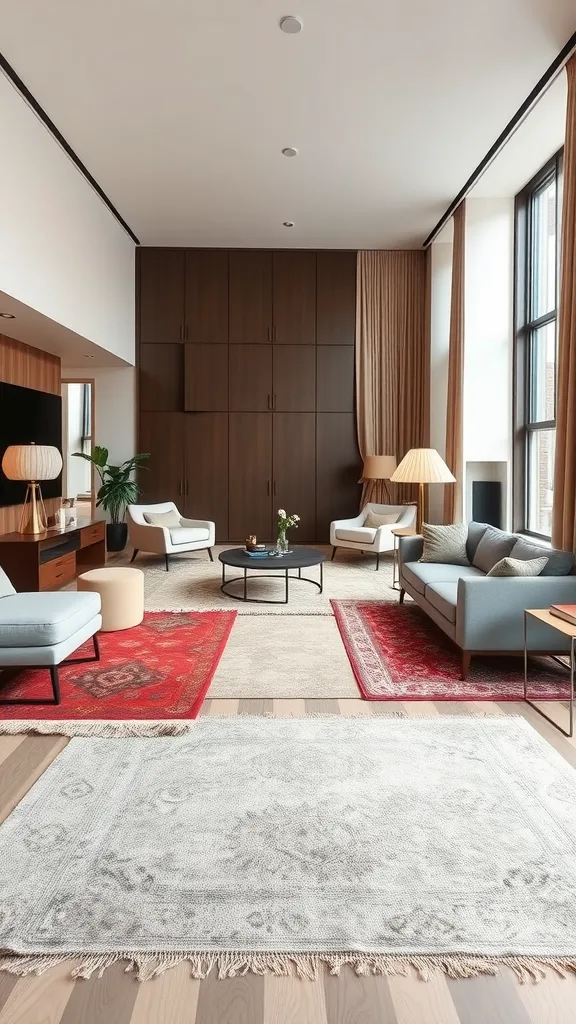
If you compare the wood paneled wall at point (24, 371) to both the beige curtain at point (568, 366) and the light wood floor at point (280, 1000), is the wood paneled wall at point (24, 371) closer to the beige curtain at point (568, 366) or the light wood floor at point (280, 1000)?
the beige curtain at point (568, 366)

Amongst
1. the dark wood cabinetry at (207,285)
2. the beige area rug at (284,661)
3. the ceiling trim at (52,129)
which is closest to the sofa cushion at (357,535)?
the beige area rug at (284,661)

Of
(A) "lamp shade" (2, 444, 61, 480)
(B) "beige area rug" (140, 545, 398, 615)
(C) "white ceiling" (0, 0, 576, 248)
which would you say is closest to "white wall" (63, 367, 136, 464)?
(B) "beige area rug" (140, 545, 398, 615)

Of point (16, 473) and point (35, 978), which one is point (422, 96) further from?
point (35, 978)

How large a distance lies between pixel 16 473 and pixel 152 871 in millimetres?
4228

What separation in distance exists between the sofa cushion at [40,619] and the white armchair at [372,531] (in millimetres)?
3853

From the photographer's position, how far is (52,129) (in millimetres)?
5148

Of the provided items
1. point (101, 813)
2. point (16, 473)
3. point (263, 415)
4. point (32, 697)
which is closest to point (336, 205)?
point (263, 415)

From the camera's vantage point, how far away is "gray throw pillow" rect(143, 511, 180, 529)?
7.17 metres

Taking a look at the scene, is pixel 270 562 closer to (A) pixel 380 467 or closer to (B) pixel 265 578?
(B) pixel 265 578

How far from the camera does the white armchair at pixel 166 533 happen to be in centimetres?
659

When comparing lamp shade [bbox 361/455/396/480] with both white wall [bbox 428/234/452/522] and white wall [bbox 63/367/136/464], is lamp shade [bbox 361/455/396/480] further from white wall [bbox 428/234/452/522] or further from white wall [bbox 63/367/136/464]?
white wall [bbox 63/367/136/464]

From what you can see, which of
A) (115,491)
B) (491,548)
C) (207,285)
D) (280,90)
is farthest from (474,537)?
(207,285)

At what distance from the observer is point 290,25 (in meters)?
3.96

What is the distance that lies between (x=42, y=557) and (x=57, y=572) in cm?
40
